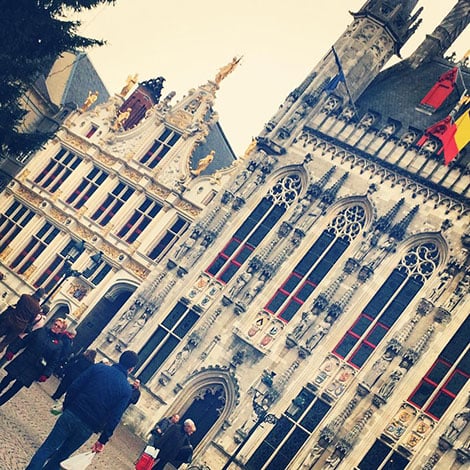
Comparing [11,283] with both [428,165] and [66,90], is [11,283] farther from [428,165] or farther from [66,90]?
[428,165]

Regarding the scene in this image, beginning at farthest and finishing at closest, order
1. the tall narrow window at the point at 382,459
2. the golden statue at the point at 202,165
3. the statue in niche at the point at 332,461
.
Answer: the golden statue at the point at 202,165, the statue in niche at the point at 332,461, the tall narrow window at the point at 382,459

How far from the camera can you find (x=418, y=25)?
30344mm

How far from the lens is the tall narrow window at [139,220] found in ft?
95.6

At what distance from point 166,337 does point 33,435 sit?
11.6m

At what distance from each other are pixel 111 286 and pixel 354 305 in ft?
38.2

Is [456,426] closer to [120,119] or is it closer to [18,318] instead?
[18,318]

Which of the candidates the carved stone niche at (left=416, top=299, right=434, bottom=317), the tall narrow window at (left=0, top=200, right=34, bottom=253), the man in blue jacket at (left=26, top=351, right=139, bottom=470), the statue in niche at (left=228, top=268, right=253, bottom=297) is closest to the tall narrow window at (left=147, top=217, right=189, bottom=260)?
the statue in niche at (left=228, top=268, right=253, bottom=297)

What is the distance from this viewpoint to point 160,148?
3114cm

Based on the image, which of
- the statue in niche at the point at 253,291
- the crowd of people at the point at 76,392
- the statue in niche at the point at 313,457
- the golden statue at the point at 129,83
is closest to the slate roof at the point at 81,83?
the golden statue at the point at 129,83

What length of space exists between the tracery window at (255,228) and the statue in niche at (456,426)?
10458mm

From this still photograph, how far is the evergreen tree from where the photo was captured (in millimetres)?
17594

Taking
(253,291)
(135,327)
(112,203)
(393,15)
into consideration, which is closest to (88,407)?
(253,291)

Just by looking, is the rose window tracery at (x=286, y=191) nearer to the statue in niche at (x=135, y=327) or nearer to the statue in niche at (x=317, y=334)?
the statue in niche at (x=317, y=334)

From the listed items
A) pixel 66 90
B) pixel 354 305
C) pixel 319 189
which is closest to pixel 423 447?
pixel 354 305
